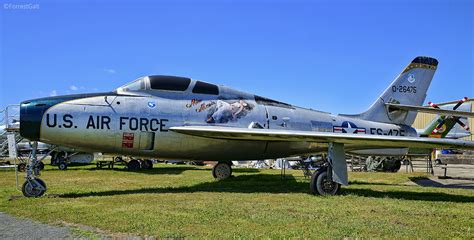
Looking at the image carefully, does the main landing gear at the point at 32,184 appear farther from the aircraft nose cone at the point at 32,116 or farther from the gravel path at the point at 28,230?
the gravel path at the point at 28,230

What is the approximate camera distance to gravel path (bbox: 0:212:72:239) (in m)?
5.25

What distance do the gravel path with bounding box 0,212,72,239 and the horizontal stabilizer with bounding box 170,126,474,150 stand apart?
5089mm

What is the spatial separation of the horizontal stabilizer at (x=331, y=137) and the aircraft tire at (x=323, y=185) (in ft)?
2.99

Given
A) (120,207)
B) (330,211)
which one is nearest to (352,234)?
(330,211)

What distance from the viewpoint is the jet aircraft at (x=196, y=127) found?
31.5ft

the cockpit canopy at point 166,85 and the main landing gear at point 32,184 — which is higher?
the cockpit canopy at point 166,85

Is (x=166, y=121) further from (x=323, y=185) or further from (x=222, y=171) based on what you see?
(x=222, y=171)

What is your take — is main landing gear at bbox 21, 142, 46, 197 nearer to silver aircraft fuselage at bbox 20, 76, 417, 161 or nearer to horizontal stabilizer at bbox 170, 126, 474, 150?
silver aircraft fuselage at bbox 20, 76, 417, 161

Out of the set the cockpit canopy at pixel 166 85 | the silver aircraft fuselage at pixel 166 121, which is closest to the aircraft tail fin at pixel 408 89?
the silver aircraft fuselage at pixel 166 121

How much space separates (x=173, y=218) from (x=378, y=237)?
3.11m

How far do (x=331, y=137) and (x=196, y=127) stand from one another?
3.60m

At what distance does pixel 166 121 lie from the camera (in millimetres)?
10930

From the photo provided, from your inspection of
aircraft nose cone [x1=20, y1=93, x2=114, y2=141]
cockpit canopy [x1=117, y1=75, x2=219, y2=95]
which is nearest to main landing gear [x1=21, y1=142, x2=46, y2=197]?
aircraft nose cone [x1=20, y1=93, x2=114, y2=141]

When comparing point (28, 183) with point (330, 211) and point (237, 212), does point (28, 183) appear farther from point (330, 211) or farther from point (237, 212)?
point (330, 211)
